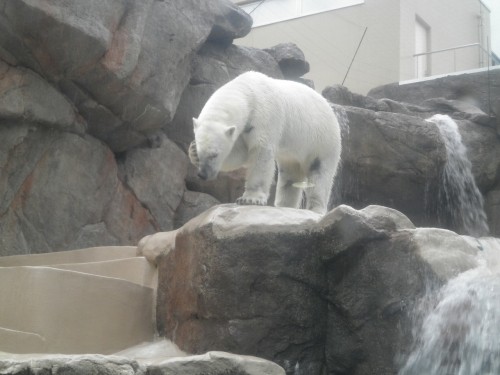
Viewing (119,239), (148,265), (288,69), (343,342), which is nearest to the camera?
(343,342)

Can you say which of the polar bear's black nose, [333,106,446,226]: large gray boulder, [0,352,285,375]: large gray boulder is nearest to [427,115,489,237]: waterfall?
[333,106,446,226]: large gray boulder

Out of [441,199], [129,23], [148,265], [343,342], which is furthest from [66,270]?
[441,199]

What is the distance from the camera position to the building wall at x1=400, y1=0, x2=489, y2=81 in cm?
1396

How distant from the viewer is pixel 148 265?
21.8 feet

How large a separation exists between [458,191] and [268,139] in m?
5.81

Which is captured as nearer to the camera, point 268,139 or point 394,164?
point 268,139

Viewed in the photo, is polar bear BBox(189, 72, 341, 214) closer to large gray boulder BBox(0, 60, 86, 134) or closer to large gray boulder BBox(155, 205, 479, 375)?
large gray boulder BBox(155, 205, 479, 375)

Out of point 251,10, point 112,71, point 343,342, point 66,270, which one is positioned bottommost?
point 343,342

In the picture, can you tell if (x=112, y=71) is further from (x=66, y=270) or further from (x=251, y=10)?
(x=251, y=10)

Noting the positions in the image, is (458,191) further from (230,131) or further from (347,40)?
(230,131)

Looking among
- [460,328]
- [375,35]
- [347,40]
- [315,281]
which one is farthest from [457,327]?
[375,35]

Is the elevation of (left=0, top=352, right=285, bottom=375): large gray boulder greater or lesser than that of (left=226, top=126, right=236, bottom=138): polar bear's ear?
lesser

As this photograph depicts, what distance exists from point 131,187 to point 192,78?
2.09m

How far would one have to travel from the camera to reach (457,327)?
16.1 ft
